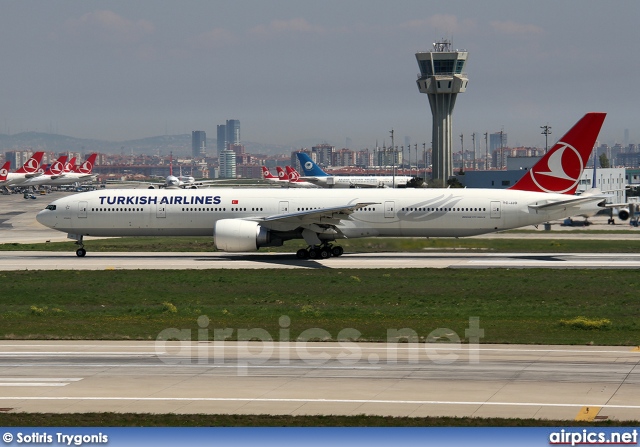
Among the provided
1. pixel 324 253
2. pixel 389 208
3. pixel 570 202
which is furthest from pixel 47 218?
pixel 570 202

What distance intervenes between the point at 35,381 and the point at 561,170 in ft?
141

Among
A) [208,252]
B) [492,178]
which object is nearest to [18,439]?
[208,252]

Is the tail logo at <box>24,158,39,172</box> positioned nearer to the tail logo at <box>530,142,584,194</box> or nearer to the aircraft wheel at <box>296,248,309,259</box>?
the aircraft wheel at <box>296,248,309,259</box>

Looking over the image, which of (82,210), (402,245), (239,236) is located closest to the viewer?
(239,236)

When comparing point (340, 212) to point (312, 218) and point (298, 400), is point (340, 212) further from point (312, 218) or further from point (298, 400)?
point (298, 400)

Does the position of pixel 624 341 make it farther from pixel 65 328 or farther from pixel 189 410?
pixel 65 328

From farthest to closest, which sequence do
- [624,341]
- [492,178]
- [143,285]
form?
[492,178] < [143,285] < [624,341]

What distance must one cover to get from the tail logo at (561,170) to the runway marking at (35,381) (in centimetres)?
4161

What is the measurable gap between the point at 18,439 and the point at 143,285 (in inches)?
1152

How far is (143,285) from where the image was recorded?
149ft

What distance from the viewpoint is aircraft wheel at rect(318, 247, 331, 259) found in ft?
192

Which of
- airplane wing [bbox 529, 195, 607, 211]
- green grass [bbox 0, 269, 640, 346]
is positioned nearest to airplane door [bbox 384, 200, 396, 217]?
green grass [bbox 0, 269, 640, 346]

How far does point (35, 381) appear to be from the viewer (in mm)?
24578

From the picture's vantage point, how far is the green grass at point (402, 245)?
5903 cm
